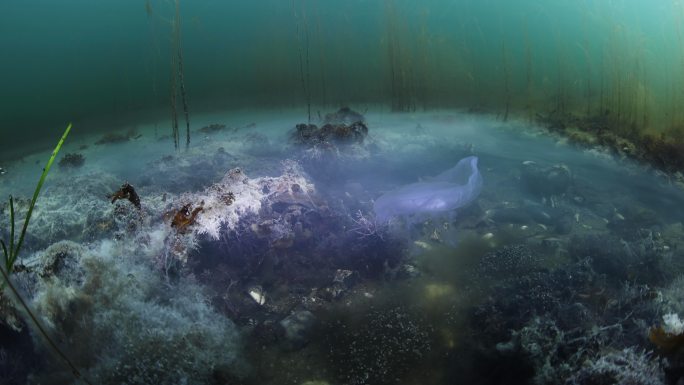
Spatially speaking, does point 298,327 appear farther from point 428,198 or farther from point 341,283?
point 428,198

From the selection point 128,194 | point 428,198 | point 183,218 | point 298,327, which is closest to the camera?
point 298,327

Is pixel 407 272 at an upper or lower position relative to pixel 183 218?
lower

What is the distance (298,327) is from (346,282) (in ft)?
2.93

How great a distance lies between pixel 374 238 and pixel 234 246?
1.82 metres

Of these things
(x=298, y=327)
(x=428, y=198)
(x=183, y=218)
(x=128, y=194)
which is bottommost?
(x=298, y=327)

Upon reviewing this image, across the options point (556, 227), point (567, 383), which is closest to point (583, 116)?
point (556, 227)

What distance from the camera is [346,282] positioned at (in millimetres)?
4672

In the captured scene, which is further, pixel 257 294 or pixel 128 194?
pixel 128 194

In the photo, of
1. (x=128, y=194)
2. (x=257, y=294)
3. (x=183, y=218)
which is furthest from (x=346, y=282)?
(x=128, y=194)

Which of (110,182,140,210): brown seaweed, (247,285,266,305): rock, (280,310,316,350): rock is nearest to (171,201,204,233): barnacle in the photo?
(110,182,140,210): brown seaweed

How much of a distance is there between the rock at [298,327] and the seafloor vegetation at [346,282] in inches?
Result: 0.6

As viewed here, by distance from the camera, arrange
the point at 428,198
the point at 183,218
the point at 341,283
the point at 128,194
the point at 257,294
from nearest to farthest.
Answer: the point at 257,294 < the point at 341,283 < the point at 183,218 < the point at 128,194 < the point at 428,198

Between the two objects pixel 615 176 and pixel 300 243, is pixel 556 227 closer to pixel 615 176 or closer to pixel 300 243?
pixel 615 176

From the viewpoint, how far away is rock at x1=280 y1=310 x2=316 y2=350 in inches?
152
